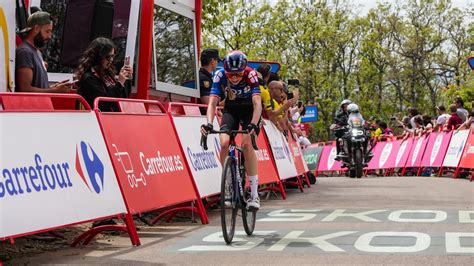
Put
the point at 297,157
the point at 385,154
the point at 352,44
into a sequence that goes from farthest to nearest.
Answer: the point at 352,44
the point at 385,154
the point at 297,157

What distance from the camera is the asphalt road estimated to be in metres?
7.78

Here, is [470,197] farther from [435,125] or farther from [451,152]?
[435,125]

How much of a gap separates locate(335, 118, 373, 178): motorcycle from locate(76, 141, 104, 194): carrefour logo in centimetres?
1671

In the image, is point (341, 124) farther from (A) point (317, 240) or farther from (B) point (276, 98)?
(A) point (317, 240)

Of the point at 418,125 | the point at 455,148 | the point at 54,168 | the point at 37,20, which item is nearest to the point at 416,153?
the point at 418,125

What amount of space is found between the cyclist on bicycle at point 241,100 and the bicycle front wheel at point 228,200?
0.37m

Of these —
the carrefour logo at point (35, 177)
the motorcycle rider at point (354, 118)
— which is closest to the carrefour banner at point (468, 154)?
the motorcycle rider at point (354, 118)

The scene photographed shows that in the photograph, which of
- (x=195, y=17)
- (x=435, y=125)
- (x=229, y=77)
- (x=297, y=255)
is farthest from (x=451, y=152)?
(x=297, y=255)

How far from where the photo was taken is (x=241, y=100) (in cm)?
1011

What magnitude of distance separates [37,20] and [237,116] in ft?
7.90

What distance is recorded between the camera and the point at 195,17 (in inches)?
619

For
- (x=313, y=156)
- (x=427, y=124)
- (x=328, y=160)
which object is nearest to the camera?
(x=427, y=124)

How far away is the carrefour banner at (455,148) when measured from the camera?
23359mm

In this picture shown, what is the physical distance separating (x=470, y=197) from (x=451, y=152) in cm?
946
